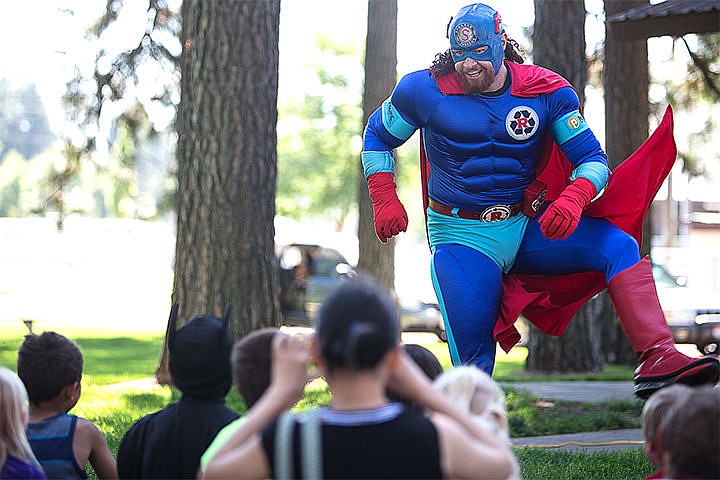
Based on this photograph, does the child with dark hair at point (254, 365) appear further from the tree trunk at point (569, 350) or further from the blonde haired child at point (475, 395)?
the tree trunk at point (569, 350)

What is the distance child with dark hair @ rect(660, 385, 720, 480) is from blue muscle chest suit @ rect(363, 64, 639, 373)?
6.74 ft

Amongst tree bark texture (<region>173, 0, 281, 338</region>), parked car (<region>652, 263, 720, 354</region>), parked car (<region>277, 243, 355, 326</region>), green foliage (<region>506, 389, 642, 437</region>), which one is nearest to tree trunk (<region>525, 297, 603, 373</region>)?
green foliage (<region>506, 389, 642, 437</region>)

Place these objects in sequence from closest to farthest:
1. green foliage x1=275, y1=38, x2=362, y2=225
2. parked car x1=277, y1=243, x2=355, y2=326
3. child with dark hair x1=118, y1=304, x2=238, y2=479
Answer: child with dark hair x1=118, y1=304, x2=238, y2=479 < parked car x1=277, y1=243, x2=355, y2=326 < green foliage x1=275, y1=38, x2=362, y2=225

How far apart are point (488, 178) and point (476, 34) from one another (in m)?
0.62

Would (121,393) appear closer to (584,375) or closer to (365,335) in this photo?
(584,375)

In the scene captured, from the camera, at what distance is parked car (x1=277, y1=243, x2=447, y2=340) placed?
1959 centimetres

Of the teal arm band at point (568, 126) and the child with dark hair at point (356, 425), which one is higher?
the teal arm band at point (568, 126)

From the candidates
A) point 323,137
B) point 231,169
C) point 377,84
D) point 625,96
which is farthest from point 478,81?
point 323,137

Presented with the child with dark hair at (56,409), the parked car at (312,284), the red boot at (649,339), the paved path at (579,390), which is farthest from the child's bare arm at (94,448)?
the parked car at (312,284)

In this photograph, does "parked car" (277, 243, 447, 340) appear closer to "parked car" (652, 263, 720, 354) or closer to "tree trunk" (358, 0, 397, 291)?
"parked car" (652, 263, 720, 354)

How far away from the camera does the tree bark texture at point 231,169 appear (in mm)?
8062

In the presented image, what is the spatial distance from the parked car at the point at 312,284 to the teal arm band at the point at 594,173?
1475 centimetres

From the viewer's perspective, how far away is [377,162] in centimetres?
504

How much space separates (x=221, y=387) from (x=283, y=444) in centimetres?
Result: 90
